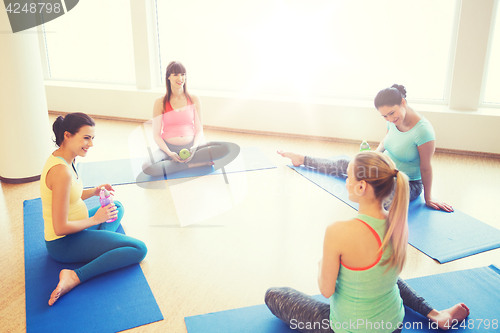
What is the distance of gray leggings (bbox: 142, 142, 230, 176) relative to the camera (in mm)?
3432

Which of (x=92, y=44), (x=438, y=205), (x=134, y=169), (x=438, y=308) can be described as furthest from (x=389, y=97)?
(x=92, y=44)

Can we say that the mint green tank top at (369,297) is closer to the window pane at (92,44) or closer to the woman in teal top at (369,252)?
the woman in teal top at (369,252)

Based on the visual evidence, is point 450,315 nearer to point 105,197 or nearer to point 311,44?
point 105,197

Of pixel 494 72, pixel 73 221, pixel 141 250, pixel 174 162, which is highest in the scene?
pixel 494 72

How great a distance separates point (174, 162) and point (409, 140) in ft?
6.45

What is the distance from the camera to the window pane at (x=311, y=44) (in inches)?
171

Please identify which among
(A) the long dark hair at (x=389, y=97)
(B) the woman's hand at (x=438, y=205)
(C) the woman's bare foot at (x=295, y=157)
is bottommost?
(B) the woman's hand at (x=438, y=205)

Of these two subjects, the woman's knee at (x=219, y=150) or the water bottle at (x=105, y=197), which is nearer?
the water bottle at (x=105, y=197)

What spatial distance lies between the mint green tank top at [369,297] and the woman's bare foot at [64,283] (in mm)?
1298

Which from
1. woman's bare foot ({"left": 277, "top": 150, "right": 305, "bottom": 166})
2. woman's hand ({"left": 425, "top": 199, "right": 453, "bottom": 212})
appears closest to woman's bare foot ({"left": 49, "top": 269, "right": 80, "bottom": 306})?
woman's bare foot ({"left": 277, "top": 150, "right": 305, "bottom": 166})

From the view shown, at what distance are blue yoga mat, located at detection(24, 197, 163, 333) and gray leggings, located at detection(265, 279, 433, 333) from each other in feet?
1.79

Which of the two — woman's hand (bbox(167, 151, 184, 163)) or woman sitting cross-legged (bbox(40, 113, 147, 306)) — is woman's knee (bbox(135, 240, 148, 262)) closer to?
woman sitting cross-legged (bbox(40, 113, 147, 306))

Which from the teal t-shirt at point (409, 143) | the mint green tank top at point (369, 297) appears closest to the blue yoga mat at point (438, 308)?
the mint green tank top at point (369, 297)

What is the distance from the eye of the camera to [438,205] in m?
2.79
